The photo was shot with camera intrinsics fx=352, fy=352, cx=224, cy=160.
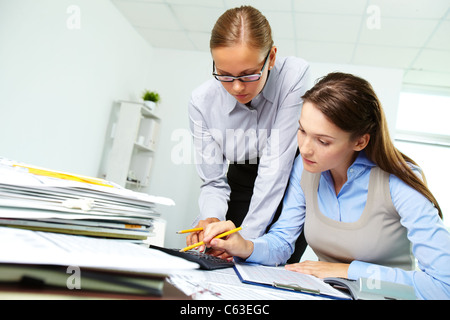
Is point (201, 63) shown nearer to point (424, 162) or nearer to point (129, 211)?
point (424, 162)

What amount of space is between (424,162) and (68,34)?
4714 millimetres

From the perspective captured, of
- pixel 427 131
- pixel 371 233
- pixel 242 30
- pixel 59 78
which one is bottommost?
pixel 371 233

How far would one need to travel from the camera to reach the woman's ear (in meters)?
1.09

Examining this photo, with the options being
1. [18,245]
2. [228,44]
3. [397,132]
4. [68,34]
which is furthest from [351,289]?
[397,132]

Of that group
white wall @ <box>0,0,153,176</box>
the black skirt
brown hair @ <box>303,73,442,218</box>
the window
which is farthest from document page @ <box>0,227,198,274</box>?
the window

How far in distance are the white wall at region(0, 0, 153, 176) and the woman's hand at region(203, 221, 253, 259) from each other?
7.73 ft

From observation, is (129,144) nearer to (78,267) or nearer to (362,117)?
(362,117)

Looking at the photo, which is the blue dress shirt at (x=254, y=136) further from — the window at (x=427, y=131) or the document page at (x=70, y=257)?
the window at (x=427, y=131)

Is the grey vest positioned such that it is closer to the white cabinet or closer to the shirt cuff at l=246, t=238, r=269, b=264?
the shirt cuff at l=246, t=238, r=269, b=264

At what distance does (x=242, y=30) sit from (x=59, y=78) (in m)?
2.51

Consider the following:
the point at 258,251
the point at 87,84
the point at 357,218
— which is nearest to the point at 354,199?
the point at 357,218

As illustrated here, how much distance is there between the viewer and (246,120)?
1400mm

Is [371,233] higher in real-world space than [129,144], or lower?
lower
